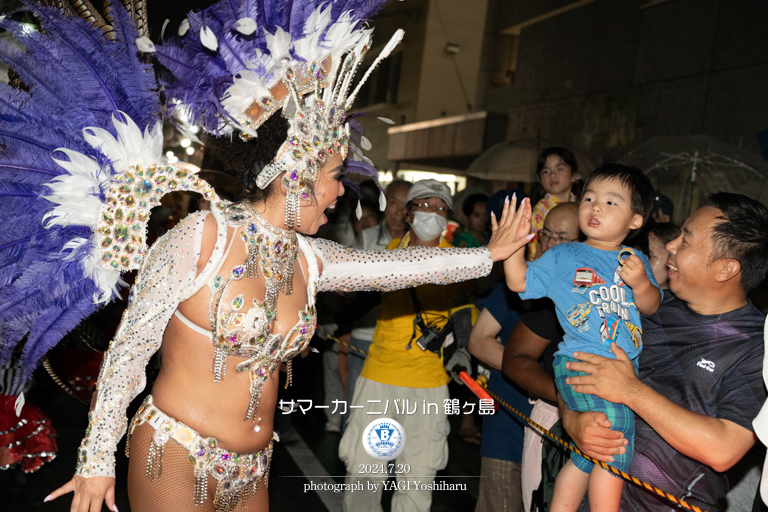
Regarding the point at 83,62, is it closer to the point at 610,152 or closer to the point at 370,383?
the point at 370,383

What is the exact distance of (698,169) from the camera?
619 cm

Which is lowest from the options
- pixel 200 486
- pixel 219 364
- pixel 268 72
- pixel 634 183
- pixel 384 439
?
pixel 384 439

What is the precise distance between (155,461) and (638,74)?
12832 mm

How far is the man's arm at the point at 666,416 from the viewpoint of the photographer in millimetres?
2186

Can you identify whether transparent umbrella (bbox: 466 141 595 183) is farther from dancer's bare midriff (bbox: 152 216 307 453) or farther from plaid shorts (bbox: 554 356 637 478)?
dancer's bare midriff (bbox: 152 216 307 453)

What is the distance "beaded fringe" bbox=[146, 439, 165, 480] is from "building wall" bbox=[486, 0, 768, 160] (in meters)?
10.6

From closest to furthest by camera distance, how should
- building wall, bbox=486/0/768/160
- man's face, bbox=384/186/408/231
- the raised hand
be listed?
1. the raised hand
2. man's face, bbox=384/186/408/231
3. building wall, bbox=486/0/768/160

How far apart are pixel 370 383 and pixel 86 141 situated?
2416mm

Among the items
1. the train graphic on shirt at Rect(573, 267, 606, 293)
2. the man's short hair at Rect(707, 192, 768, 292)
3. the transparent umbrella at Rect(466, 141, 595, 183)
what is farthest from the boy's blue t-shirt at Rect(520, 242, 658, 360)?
the transparent umbrella at Rect(466, 141, 595, 183)

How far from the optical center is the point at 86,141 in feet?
7.00

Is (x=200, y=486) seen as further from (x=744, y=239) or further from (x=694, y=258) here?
(x=744, y=239)

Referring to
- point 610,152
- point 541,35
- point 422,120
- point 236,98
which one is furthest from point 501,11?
point 236,98

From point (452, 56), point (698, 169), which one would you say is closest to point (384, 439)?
point (698, 169)

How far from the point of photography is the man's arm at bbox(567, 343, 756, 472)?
219 cm
